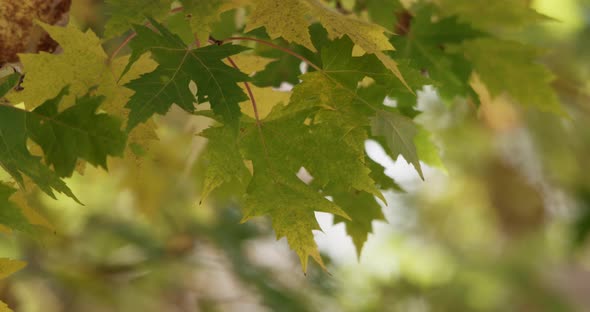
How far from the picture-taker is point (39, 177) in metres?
0.77

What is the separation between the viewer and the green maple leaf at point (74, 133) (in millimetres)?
779

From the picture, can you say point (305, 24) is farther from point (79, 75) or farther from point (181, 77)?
point (79, 75)

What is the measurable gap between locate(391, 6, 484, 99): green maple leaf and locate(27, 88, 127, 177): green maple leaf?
1.46ft

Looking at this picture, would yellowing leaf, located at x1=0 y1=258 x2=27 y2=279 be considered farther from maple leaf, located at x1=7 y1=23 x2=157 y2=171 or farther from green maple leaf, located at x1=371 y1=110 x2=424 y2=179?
green maple leaf, located at x1=371 y1=110 x2=424 y2=179

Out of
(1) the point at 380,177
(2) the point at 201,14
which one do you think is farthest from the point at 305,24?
(1) the point at 380,177

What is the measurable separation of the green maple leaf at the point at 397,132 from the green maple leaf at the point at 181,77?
15cm

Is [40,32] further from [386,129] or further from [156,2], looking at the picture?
[386,129]

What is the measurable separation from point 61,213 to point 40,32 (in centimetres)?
191

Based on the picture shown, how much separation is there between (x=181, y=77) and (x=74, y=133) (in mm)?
125

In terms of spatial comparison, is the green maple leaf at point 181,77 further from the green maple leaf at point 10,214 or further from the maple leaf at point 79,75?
the green maple leaf at point 10,214

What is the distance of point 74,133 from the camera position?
79 centimetres

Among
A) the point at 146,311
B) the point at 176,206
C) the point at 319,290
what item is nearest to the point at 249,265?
the point at 319,290

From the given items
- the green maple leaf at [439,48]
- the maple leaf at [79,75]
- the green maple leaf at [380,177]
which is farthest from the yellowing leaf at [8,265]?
the green maple leaf at [439,48]

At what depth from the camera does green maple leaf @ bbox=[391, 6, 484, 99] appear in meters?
1.06
